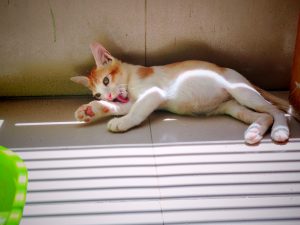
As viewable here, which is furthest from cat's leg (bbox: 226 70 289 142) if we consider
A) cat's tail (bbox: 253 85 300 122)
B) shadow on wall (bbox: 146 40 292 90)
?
shadow on wall (bbox: 146 40 292 90)

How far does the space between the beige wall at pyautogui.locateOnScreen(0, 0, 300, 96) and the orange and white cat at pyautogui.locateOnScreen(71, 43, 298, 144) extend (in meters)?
0.18

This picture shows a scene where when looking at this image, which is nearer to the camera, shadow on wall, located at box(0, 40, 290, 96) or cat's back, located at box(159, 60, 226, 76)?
cat's back, located at box(159, 60, 226, 76)

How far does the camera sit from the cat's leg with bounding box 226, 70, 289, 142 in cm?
174

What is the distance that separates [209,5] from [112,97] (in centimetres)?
74

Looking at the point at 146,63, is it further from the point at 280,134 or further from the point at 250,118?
the point at 280,134

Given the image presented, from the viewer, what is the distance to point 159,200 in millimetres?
1337

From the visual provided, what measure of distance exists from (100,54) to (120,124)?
1.38ft

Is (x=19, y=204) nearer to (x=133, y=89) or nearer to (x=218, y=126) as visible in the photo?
(x=133, y=89)

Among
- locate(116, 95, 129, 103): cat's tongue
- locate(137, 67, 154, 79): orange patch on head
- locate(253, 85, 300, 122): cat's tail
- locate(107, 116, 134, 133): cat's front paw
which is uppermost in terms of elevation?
locate(137, 67, 154, 79): orange patch on head

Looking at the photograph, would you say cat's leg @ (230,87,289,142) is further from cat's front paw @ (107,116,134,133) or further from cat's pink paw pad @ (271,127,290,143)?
cat's front paw @ (107,116,134,133)

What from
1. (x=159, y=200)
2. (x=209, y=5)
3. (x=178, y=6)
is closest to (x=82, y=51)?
(x=178, y=6)

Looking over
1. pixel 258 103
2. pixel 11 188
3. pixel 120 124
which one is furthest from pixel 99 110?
pixel 258 103

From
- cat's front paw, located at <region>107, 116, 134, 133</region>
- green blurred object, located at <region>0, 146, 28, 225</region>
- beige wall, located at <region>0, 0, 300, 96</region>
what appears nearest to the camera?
green blurred object, located at <region>0, 146, 28, 225</region>

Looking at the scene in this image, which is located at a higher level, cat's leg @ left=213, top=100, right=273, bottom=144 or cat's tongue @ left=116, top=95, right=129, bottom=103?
cat's tongue @ left=116, top=95, right=129, bottom=103
